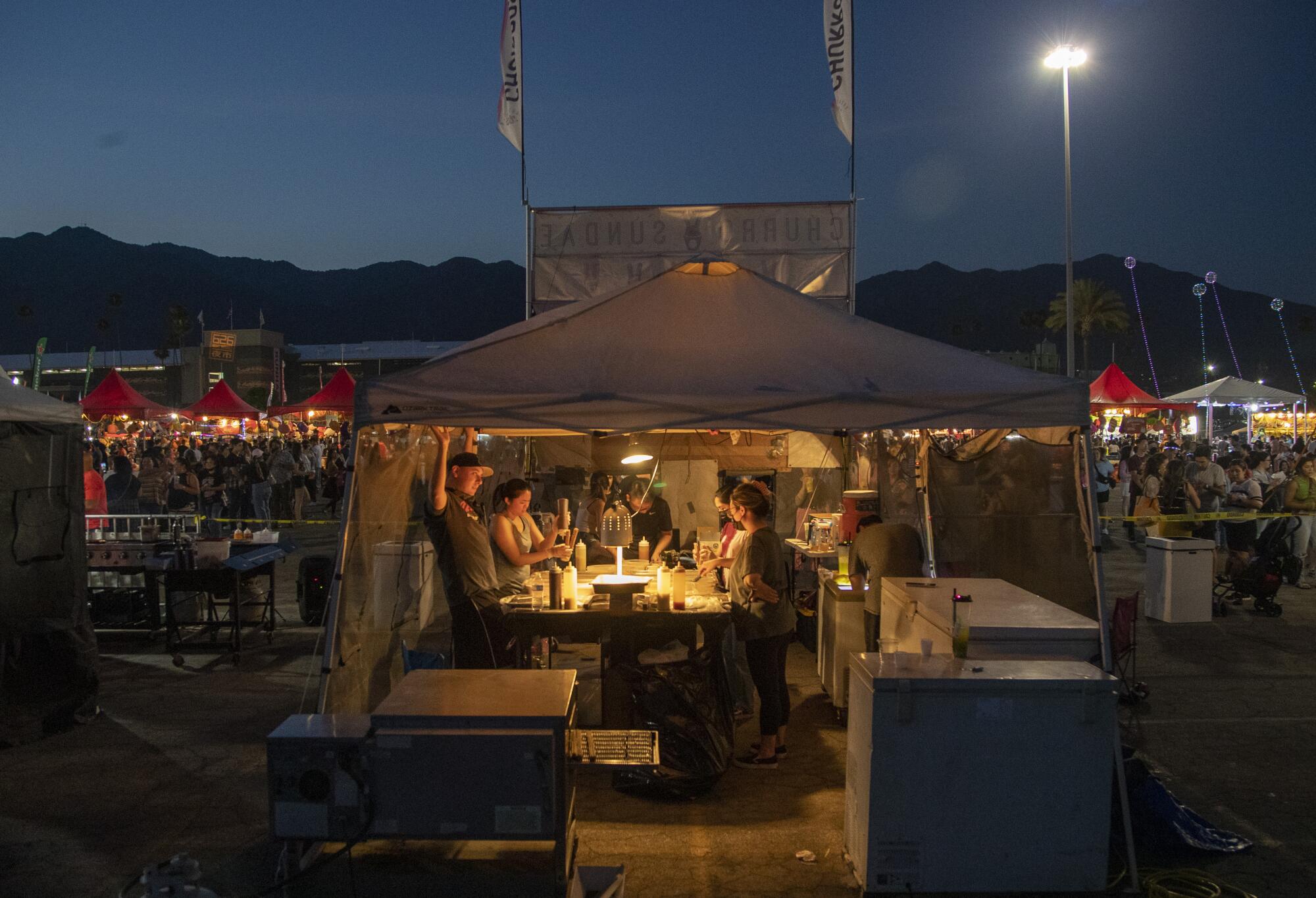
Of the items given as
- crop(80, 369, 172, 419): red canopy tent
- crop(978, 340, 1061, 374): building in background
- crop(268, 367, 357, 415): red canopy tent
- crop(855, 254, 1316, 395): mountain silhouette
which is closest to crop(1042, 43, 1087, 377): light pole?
crop(268, 367, 357, 415): red canopy tent

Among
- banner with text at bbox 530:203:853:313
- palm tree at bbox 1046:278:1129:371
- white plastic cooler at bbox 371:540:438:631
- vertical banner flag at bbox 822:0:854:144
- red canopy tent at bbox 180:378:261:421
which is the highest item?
palm tree at bbox 1046:278:1129:371

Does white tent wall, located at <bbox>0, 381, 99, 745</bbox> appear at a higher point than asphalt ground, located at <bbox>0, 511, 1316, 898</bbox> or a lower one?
higher

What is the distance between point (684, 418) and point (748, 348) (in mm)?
799

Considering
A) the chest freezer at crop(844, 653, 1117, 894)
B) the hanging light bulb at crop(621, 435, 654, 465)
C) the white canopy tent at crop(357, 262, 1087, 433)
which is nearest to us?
the chest freezer at crop(844, 653, 1117, 894)

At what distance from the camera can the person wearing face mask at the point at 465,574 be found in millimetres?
5812

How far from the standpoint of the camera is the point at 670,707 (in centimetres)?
512

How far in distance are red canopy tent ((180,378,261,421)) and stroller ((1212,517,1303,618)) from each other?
19.5 m

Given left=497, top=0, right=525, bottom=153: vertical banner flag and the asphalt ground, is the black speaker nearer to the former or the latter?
the asphalt ground

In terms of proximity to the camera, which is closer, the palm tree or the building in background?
the palm tree

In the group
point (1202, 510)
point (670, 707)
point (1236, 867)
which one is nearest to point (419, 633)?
point (670, 707)

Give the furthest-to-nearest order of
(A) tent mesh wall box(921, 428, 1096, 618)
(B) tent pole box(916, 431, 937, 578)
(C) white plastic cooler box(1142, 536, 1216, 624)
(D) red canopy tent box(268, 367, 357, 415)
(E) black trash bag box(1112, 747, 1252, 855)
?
(D) red canopy tent box(268, 367, 357, 415), (C) white plastic cooler box(1142, 536, 1216, 624), (B) tent pole box(916, 431, 937, 578), (A) tent mesh wall box(921, 428, 1096, 618), (E) black trash bag box(1112, 747, 1252, 855)

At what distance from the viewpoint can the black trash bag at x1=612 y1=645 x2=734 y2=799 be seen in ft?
16.7

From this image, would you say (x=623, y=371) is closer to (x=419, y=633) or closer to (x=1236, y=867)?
(x=419, y=633)

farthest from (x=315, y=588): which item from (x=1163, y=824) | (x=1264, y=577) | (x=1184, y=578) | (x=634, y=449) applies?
(x=1264, y=577)
